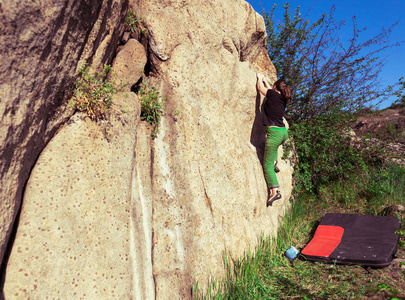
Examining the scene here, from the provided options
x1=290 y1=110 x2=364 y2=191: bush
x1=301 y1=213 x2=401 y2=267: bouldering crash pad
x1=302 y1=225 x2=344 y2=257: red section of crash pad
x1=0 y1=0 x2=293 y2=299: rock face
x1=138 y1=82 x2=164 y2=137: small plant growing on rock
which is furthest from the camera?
x1=290 y1=110 x2=364 y2=191: bush

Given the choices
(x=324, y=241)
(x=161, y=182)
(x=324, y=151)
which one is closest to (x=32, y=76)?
(x=161, y=182)

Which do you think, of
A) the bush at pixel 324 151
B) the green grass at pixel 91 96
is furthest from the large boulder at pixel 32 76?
the bush at pixel 324 151

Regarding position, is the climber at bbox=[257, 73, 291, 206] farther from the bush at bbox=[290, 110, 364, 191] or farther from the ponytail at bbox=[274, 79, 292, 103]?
the bush at bbox=[290, 110, 364, 191]

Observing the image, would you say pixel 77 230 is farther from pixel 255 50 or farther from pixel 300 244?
pixel 255 50

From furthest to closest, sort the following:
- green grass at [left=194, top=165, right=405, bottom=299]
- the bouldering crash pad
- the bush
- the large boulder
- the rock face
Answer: the bush, the bouldering crash pad, green grass at [left=194, top=165, right=405, bottom=299], the rock face, the large boulder

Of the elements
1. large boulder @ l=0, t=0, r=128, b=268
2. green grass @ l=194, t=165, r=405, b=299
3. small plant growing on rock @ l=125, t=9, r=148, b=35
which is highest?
small plant growing on rock @ l=125, t=9, r=148, b=35

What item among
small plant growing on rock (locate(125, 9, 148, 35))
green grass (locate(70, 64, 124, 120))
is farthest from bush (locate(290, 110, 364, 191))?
green grass (locate(70, 64, 124, 120))

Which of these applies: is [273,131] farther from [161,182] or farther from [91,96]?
[91,96]

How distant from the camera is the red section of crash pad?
439cm

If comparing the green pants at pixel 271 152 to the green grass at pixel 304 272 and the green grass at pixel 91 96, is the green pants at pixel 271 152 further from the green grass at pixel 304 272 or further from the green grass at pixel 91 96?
the green grass at pixel 91 96

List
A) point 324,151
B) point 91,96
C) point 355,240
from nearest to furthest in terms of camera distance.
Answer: point 91,96 < point 355,240 < point 324,151

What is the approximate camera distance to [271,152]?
491 centimetres

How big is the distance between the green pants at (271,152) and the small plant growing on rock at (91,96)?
9.71 ft

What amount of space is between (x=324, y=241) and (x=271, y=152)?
5.53ft
